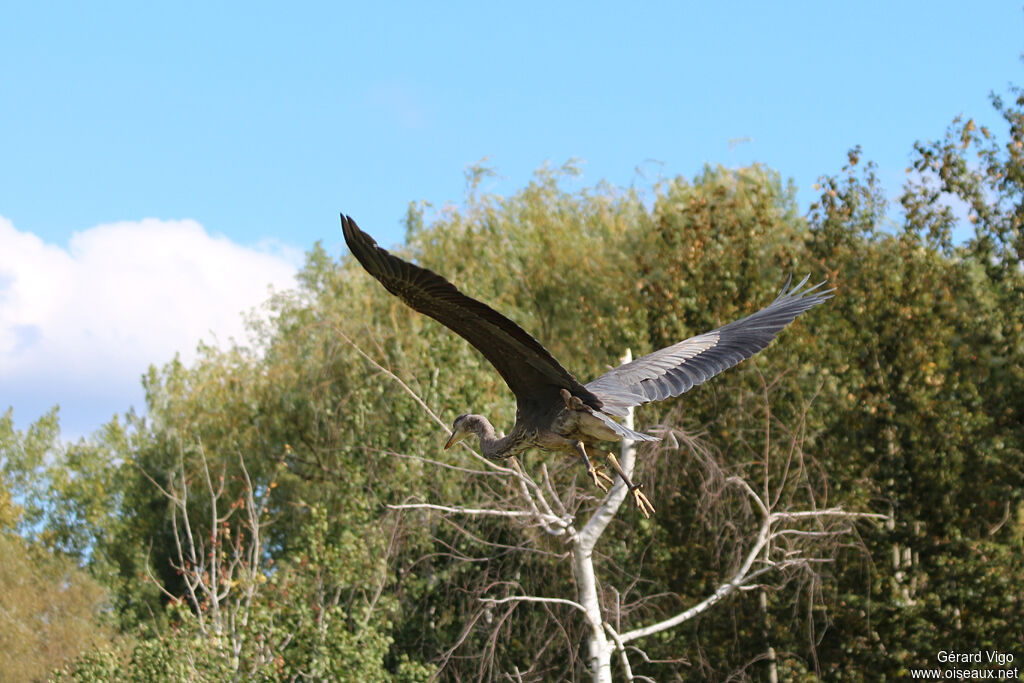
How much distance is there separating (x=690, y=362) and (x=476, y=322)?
8.27ft

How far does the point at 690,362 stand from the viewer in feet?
29.4

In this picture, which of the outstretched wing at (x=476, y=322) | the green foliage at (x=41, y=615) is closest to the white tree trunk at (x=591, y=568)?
the outstretched wing at (x=476, y=322)

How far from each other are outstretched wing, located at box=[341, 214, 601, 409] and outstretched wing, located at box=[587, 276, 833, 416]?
397 millimetres

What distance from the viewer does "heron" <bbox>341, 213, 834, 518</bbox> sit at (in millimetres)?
6477

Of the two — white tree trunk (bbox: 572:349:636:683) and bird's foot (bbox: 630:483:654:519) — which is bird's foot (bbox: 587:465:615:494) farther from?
white tree trunk (bbox: 572:349:636:683)

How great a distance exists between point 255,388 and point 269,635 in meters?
10.9

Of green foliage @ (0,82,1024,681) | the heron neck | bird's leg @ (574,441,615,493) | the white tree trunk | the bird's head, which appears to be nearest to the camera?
bird's leg @ (574,441,615,493)

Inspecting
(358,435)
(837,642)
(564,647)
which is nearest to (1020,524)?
(837,642)

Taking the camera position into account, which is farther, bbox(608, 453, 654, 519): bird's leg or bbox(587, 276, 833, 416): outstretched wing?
bbox(587, 276, 833, 416): outstretched wing

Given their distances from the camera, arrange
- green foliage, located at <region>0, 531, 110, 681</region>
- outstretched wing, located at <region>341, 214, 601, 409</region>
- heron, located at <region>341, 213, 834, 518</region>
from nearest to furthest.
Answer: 1. outstretched wing, located at <region>341, 214, 601, 409</region>
2. heron, located at <region>341, 213, 834, 518</region>
3. green foliage, located at <region>0, 531, 110, 681</region>

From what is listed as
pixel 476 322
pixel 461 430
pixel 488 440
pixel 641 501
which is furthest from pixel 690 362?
pixel 476 322

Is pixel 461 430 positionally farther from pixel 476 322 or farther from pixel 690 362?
pixel 476 322

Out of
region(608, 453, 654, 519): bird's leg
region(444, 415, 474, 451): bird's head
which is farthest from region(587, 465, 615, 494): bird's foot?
region(444, 415, 474, 451): bird's head

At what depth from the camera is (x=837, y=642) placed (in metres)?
16.0
